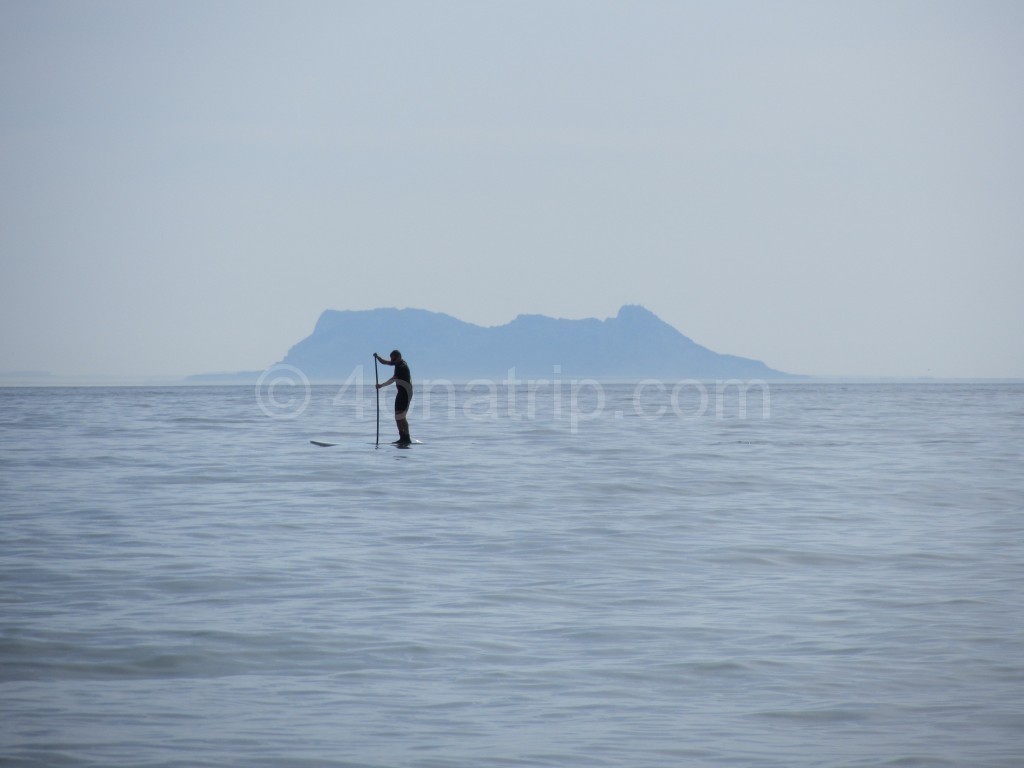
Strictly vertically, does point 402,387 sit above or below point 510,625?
above

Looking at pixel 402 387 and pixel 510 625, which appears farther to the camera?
pixel 402 387

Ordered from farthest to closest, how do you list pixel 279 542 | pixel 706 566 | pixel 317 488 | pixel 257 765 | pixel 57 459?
pixel 57 459, pixel 317 488, pixel 279 542, pixel 706 566, pixel 257 765

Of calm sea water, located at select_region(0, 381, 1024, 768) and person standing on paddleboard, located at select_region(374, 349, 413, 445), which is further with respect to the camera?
person standing on paddleboard, located at select_region(374, 349, 413, 445)

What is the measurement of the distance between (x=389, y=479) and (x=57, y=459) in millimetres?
9696

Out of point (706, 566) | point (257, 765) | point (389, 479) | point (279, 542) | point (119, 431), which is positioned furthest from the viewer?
point (119, 431)

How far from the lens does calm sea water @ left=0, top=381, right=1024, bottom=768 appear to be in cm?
627

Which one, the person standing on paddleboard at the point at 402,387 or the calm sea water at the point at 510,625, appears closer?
the calm sea water at the point at 510,625

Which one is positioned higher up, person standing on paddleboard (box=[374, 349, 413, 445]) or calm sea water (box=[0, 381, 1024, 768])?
person standing on paddleboard (box=[374, 349, 413, 445])

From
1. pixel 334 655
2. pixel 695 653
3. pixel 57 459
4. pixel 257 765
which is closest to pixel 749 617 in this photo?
pixel 695 653

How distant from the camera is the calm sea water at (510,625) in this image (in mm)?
6273

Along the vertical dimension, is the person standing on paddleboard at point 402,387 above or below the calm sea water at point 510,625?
above

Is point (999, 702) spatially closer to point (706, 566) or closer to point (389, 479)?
point (706, 566)

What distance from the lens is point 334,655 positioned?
7941mm

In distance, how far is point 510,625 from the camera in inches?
351
